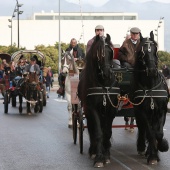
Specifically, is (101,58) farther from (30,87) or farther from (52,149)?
(30,87)

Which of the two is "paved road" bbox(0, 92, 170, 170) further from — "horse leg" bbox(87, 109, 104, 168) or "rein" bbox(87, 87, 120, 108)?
"rein" bbox(87, 87, 120, 108)

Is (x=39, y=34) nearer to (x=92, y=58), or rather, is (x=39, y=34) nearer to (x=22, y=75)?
(x=22, y=75)

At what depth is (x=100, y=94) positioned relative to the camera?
1095cm

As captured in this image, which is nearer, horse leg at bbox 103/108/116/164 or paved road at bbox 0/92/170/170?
paved road at bbox 0/92/170/170

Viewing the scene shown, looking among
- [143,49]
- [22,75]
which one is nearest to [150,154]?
[143,49]

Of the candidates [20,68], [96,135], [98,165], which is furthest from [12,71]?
[98,165]

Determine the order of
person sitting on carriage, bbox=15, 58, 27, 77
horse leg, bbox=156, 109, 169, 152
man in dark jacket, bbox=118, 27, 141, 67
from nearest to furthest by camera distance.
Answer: horse leg, bbox=156, 109, 169, 152
man in dark jacket, bbox=118, 27, 141, 67
person sitting on carriage, bbox=15, 58, 27, 77

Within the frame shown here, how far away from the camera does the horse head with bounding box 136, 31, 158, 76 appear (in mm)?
10672

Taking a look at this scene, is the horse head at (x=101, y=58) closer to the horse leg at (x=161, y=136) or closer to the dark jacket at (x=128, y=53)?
the horse leg at (x=161, y=136)

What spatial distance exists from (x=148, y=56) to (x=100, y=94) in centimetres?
104

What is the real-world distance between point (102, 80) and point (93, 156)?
1407 millimetres

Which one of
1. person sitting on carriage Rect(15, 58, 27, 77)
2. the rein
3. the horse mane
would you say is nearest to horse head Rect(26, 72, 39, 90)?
person sitting on carriage Rect(15, 58, 27, 77)

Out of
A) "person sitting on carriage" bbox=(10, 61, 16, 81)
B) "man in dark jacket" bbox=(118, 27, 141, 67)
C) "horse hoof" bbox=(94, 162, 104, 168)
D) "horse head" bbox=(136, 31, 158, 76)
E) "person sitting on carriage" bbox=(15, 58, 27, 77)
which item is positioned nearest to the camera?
"horse hoof" bbox=(94, 162, 104, 168)

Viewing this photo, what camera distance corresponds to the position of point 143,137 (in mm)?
11859
